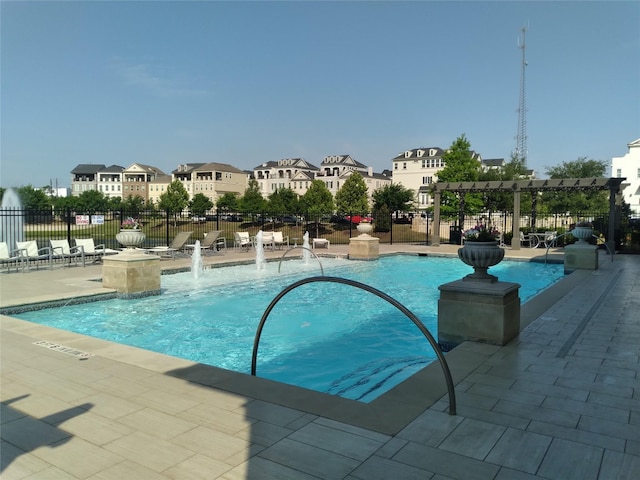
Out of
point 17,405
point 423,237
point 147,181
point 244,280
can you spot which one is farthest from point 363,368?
point 147,181

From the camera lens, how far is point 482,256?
627cm

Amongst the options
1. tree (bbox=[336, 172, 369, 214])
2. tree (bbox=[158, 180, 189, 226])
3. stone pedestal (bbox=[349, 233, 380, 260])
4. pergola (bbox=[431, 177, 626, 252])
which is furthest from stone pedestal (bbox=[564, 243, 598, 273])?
tree (bbox=[158, 180, 189, 226])

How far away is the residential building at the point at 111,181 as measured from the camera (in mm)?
132250

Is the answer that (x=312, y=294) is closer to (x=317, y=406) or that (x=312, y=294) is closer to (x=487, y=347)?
(x=487, y=347)

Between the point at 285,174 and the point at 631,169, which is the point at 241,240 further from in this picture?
the point at 285,174

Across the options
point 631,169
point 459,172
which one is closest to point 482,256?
point 459,172

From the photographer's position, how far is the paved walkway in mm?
2941

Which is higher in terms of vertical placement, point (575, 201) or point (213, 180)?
point (213, 180)

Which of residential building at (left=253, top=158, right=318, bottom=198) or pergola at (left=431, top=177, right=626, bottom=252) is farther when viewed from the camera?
residential building at (left=253, top=158, right=318, bottom=198)

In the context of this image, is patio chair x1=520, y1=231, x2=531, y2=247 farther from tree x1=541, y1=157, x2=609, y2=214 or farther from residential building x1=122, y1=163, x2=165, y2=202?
residential building x1=122, y1=163, x2=165, y2=202

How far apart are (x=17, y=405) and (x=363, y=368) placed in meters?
3.96

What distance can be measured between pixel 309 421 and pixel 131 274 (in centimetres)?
748

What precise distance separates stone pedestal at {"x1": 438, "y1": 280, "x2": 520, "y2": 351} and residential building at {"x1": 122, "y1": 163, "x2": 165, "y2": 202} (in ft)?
434

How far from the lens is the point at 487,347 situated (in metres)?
5.73
